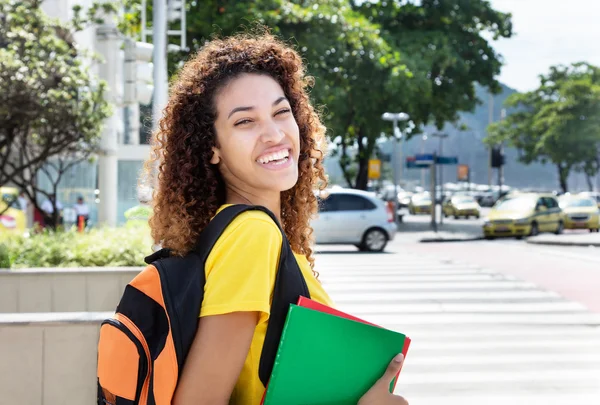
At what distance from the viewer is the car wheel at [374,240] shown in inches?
791

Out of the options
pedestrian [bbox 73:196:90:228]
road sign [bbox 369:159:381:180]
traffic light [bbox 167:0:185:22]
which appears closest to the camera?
traffic light [bbox 167:0:185:22]

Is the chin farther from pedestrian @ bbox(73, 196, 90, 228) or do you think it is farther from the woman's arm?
pedestrian @ bbox(73, 196, 90, 228)

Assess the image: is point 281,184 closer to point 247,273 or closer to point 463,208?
point 247,273

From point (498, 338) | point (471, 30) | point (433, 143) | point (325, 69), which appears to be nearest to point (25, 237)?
point (498, 338)

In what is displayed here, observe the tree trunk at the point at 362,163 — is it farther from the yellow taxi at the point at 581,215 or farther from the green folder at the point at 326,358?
the green folder at the point at 326,358

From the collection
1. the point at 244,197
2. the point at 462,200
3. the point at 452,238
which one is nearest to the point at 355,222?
the point at 452,238

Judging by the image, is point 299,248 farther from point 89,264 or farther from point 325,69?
point 325,69

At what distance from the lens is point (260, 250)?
157 centimetres

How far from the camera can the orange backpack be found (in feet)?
5.08

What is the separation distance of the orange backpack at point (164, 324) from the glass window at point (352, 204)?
1837 centimetres

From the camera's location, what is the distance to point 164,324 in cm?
159

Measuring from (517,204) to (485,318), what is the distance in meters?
18.8

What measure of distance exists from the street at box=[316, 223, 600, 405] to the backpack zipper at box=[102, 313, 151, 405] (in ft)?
14.5

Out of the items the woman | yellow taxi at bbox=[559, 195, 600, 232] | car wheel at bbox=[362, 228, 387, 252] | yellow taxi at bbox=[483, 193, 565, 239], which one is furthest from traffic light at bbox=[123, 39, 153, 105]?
yellow taxi at bbox=[559, 195, 600, 232]
